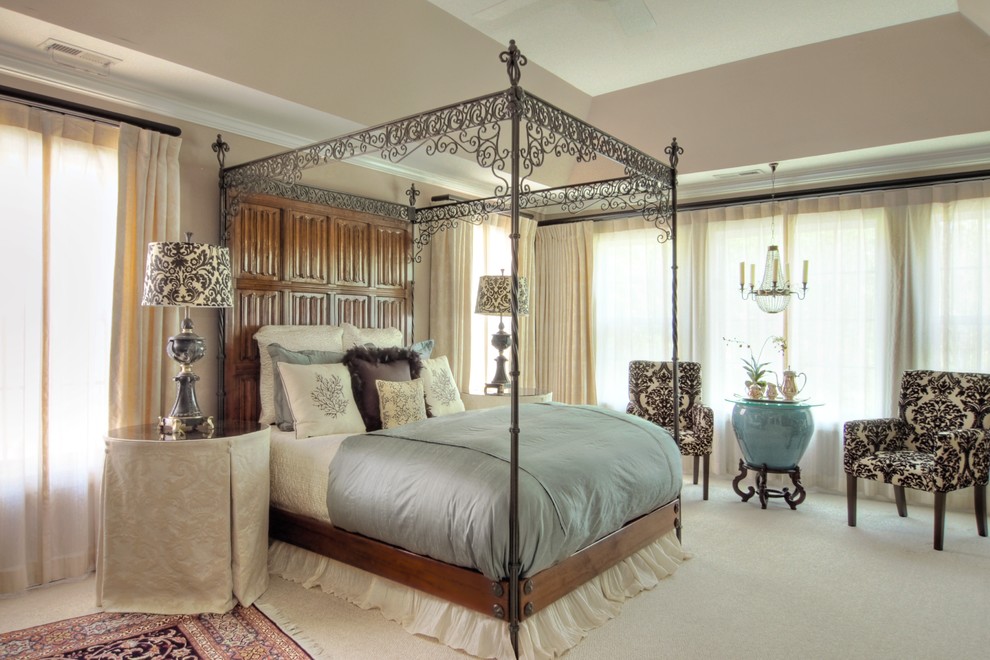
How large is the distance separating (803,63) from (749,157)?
708 millimetres

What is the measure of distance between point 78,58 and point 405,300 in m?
2.65

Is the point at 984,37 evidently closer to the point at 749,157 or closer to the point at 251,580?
the point at 749,157

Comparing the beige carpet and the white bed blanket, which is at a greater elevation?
the white bed blanket

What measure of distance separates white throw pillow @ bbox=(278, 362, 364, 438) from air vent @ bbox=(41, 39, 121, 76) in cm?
166

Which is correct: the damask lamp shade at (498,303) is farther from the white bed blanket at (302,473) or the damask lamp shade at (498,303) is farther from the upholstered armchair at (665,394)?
the white bed blanket at (302,473)

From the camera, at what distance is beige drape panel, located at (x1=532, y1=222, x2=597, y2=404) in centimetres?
616

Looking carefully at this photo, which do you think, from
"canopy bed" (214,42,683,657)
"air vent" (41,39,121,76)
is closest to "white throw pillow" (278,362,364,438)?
"canopy bed" (214,42,683,657)

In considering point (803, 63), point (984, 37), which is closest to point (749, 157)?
point (803, 63)

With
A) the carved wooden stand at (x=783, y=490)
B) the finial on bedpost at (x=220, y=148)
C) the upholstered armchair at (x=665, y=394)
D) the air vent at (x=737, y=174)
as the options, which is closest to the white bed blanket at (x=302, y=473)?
the finial on bedpost at (x=220, y=148)

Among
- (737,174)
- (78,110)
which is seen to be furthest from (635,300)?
(78,110)

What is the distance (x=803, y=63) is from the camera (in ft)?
13.7

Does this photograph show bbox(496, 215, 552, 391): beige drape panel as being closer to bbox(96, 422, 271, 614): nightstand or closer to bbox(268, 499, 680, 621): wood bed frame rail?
bbox(268, 499, 680, 621): wood bed frame rail

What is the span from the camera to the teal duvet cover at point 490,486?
241 centimetres

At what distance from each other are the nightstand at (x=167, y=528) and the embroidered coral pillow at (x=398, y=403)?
99 centimetres
